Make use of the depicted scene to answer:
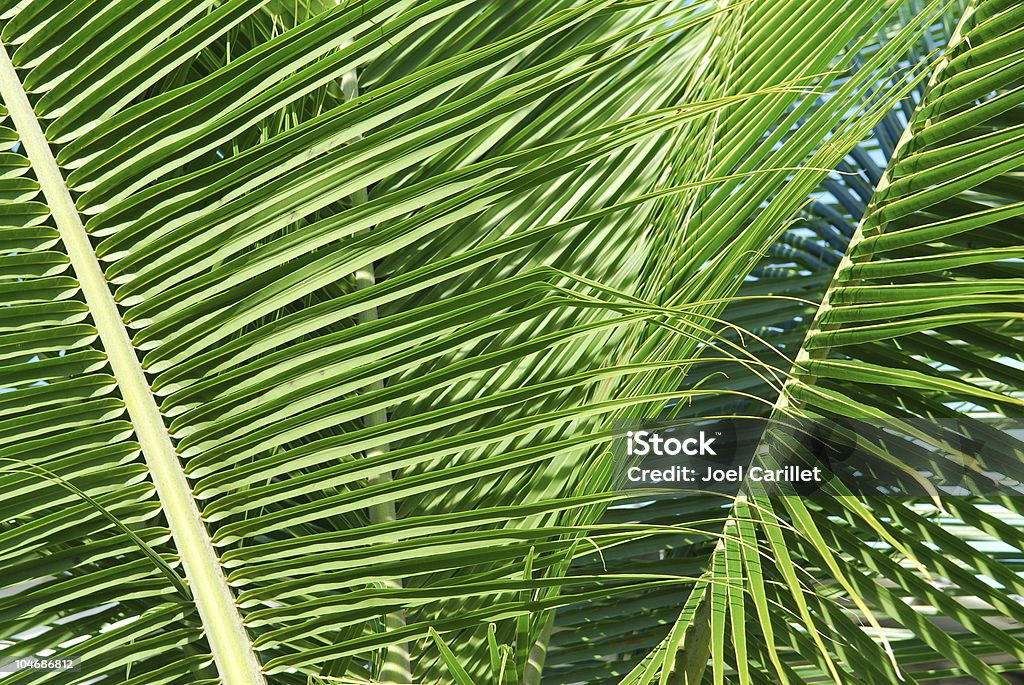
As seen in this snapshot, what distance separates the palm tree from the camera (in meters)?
0.49

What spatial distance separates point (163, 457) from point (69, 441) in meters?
0.06

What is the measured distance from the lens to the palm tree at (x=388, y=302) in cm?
49

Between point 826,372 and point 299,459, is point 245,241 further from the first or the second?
point 826,372

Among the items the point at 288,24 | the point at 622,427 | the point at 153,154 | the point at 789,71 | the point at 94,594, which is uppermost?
the point at 288,24

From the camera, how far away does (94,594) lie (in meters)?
0.58

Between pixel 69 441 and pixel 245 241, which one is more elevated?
pixel 245 241

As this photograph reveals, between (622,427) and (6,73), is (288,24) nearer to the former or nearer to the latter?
(6,73)

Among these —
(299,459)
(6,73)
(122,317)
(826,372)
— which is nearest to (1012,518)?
(826,372)

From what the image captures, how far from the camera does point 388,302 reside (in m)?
0.53

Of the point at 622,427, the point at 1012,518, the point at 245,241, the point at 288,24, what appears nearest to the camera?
the point at 245,241

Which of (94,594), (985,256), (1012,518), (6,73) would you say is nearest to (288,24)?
(6,73)

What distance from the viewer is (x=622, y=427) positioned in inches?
24.7

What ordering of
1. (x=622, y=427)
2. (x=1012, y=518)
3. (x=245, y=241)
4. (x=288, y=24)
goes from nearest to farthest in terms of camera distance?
(x=245, y=241)
(x=622, y=427)
(x=288, y=24)
(x=1012, y=518)

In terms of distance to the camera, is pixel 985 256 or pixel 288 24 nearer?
pixel 985 256
